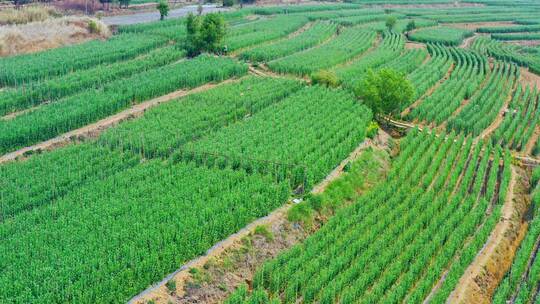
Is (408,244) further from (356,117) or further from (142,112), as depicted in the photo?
(142,112)

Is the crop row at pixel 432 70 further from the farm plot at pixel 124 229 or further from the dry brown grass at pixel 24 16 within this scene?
the dry brown grass at pixel 24 16

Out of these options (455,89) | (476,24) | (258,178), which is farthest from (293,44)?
(476,24)

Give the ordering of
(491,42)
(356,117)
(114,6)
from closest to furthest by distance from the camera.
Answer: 1. (356,117)
2. (491,42)
3. (114,6)

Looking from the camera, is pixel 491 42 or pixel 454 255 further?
pixel 491 42

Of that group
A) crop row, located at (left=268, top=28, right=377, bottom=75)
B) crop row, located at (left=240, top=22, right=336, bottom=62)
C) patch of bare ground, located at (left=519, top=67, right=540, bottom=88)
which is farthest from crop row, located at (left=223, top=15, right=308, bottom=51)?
patch of bare ground, located at (left=519, top=67, right=540, bottom=88)

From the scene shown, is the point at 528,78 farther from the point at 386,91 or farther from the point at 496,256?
the point at 496,256

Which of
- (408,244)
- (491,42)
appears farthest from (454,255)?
(491,42)

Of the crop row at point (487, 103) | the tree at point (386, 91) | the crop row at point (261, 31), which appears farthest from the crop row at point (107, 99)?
the crop row at point (487, 103)
